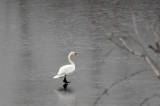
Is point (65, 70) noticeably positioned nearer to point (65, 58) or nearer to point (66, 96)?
point (66, 96)

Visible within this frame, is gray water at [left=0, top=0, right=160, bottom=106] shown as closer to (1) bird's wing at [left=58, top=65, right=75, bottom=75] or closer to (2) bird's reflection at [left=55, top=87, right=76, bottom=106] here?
(2) bird's reflection at [left=55, top=87, right=76, bottom=106]

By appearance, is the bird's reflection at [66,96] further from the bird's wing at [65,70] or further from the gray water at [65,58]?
the bird's wing at [65,70]

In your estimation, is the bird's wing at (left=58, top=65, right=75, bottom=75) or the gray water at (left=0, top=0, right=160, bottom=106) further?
the bird's wing at (left=58, top=65, right=75, bottom=75)

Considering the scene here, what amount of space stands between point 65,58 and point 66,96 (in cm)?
383

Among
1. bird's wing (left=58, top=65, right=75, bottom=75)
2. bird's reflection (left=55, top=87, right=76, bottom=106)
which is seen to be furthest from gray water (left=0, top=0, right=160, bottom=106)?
bird's wing (left=58, top=65, right=75, bottom=75)

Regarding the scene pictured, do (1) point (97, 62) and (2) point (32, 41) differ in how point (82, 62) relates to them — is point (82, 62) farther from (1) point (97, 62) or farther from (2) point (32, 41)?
(2) point (32, 41)

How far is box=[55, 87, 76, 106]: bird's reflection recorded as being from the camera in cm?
1048

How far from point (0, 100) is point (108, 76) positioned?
118 inches

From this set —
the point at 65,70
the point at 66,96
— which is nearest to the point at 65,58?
the point at 65,70

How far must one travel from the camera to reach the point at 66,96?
11.0 m

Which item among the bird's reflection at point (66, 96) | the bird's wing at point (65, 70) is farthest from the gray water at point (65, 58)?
the bird's wing at point (65, 70)

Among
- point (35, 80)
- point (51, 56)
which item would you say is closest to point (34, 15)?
point (51, 56)

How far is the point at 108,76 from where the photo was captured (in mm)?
12523

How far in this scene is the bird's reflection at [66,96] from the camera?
1048 cm
